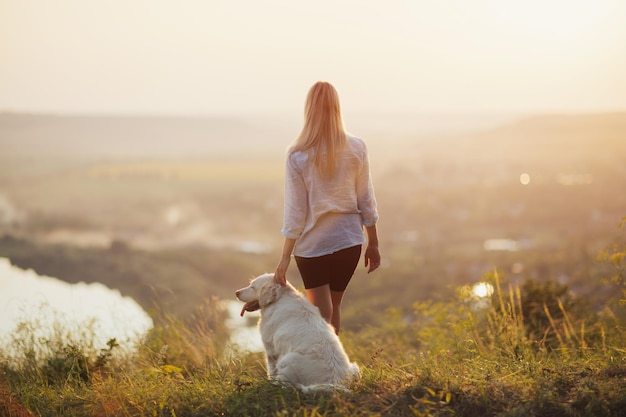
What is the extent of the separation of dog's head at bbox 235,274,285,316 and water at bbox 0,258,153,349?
1.96m

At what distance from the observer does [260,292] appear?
427cm

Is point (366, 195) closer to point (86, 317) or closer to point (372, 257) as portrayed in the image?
point (372, 257)

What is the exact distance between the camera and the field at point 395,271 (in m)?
3.94

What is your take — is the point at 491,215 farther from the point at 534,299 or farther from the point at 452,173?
the point at 534,299

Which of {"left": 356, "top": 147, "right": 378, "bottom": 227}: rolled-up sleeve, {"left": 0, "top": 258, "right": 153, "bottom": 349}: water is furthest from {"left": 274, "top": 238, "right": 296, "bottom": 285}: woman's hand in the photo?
{"left": 0, "top": 258, "right": 153, "bottom": 349}: water

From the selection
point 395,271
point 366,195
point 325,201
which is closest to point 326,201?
point 325,201

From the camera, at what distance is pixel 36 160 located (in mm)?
48906

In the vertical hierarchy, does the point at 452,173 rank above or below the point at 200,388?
below

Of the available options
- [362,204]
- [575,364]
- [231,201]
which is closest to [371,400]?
[362,204]

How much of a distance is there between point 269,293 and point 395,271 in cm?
5597

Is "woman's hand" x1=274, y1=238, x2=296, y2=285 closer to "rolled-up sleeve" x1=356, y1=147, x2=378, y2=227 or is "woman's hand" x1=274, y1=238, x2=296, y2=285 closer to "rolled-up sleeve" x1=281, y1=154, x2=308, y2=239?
"rolled-up sleeve" x1=281, y1=154, x2=308, y2=239

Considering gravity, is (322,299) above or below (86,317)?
above

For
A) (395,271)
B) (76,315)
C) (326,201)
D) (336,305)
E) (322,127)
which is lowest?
(395,271)

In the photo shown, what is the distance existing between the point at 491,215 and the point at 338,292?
3042 inches
